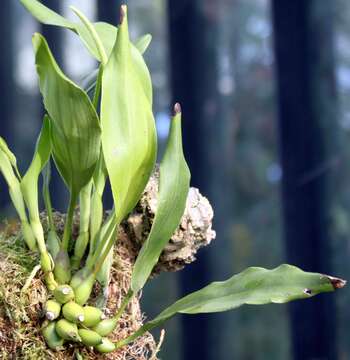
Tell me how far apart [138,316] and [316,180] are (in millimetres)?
1295

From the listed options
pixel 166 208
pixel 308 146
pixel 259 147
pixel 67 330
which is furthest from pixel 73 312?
pixel 259 147

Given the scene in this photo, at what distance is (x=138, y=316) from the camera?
2.59ft

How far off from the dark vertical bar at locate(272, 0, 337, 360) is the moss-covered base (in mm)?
1243

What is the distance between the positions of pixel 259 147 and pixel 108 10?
2.10ft

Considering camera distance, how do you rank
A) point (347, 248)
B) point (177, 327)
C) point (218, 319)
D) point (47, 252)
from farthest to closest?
point (177, 327), point (218, 319), point (347, 248), point (47, 252)

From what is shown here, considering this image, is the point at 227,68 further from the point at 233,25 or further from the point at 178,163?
the point at 178,163

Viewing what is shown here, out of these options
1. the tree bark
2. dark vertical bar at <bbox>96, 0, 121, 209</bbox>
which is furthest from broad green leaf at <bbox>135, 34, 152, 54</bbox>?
dark vertical bar at <bbox>96, 0, 121, 209</bbox>

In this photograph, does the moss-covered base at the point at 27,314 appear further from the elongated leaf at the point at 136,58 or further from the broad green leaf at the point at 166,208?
the elongated leaf at the point at 136,58

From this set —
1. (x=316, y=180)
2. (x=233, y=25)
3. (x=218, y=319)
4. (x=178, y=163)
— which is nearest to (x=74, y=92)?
(x=178, y=163)

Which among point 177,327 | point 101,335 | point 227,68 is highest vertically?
point 227,68

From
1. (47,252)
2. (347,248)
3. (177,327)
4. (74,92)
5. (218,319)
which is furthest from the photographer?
(177,327)

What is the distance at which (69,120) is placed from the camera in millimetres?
626

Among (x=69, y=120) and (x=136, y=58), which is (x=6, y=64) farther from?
(x=69, y=120)

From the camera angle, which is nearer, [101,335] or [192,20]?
[101,335]
